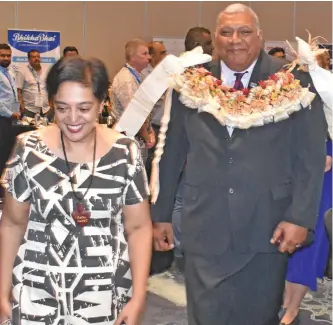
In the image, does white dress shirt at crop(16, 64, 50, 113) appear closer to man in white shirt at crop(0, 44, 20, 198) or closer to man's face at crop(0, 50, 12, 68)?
man's face at crop(0, 50, 12, 68)

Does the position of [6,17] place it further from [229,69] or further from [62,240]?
[62,240]

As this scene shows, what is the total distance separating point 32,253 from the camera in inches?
Answer: 89.8

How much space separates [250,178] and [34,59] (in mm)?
8700

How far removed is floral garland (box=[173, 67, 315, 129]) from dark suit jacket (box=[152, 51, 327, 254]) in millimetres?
40

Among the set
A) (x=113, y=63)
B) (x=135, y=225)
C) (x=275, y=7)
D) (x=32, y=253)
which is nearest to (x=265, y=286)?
(x=135, y=225)

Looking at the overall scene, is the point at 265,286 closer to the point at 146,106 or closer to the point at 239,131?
the point at 239,131

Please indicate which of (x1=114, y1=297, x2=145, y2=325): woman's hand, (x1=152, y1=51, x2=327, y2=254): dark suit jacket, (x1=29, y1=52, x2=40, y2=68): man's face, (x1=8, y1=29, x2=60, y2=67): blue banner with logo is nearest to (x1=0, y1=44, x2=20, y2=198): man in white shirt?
(x1=29, y1=52, x2=40, y2=68): man's face

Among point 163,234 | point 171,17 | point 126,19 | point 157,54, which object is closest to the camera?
point 163,234

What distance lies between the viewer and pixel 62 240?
7.36 feet

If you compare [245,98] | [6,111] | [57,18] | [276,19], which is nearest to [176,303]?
[245,98]

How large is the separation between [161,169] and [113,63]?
35.3 ft

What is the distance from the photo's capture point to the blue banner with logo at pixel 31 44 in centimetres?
1157

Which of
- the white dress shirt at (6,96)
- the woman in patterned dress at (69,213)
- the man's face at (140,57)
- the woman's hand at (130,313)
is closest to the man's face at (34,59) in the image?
the white dress shirt at (6,96)

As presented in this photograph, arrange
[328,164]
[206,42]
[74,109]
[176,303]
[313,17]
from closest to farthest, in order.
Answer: [74,109] < [328,164] < [206,42] < [176,303] < [313,17]
